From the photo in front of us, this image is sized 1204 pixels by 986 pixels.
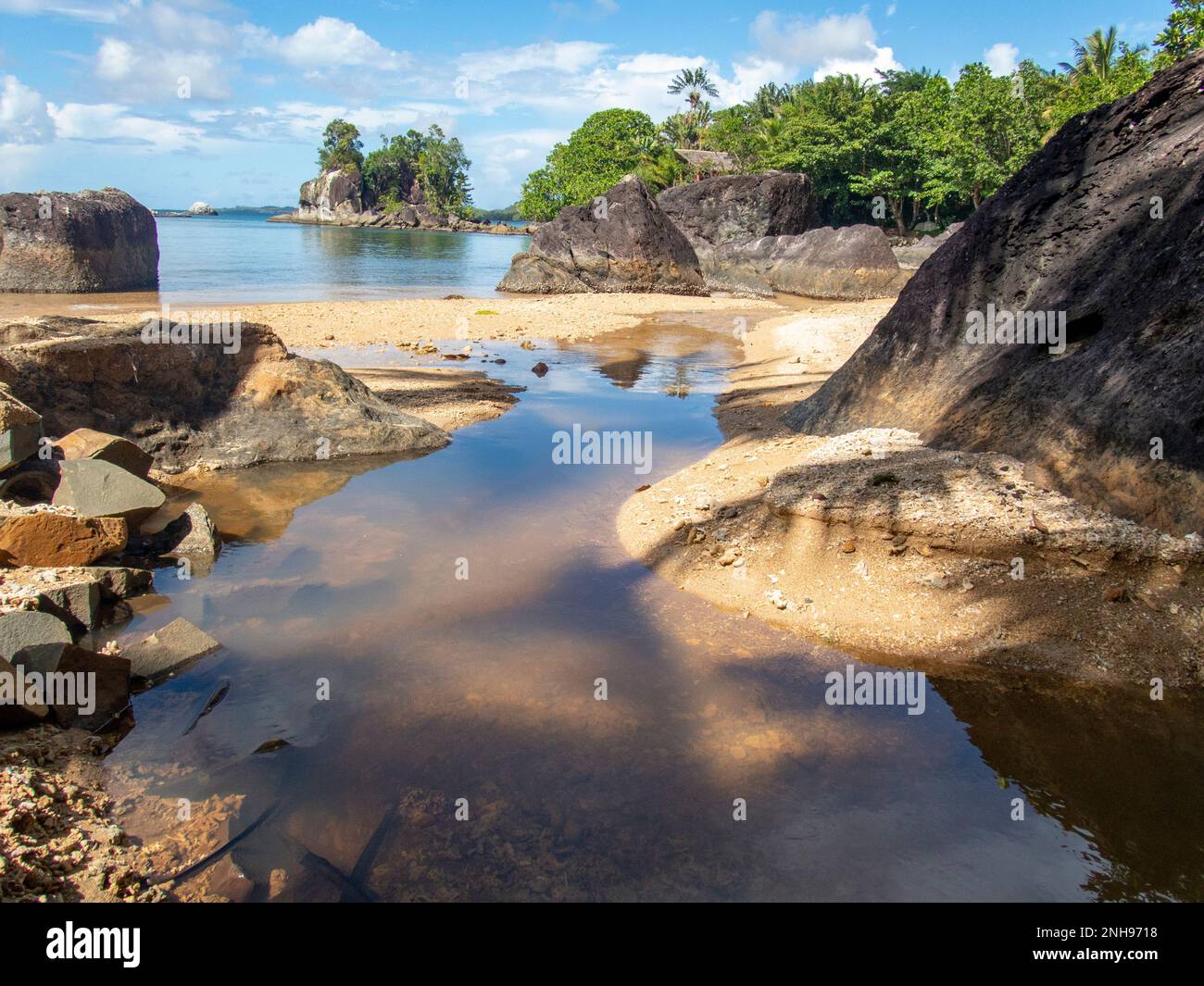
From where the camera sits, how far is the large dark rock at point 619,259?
101 ft

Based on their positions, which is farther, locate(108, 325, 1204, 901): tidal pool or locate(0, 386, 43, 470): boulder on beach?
locate(0, 386, 43, 470): boulder on beach

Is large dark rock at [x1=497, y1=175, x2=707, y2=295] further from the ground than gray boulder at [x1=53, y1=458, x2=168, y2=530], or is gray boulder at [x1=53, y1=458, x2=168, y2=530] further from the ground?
large dark rock at [x1=497, y1=175, x2=707, y2=295]

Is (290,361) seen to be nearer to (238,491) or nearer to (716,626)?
(238,491)

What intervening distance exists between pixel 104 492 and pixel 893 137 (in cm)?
5041

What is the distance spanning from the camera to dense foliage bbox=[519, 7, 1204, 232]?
127ft

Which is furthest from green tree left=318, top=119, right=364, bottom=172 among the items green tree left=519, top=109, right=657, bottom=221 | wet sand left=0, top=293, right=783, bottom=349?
wet sand left=0, top=293, right=783, bottom=349

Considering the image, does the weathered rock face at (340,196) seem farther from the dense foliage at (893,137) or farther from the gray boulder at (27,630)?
the gray boulder at (27,630)

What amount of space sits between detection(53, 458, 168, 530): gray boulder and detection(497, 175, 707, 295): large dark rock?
2493cm

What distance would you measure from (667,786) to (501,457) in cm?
600

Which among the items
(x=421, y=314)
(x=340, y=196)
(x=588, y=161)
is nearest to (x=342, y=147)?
(x=340, y=196)

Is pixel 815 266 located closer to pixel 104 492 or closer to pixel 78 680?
pixel 104 492

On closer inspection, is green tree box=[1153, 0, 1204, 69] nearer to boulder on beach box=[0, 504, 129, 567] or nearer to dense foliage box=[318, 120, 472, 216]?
boulder on beach box=[0, 504, 129, 567]

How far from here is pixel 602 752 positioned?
13.5ft

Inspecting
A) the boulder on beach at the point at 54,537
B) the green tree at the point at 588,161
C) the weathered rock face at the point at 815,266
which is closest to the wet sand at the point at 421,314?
the weathered rock face at the point at 815,266
